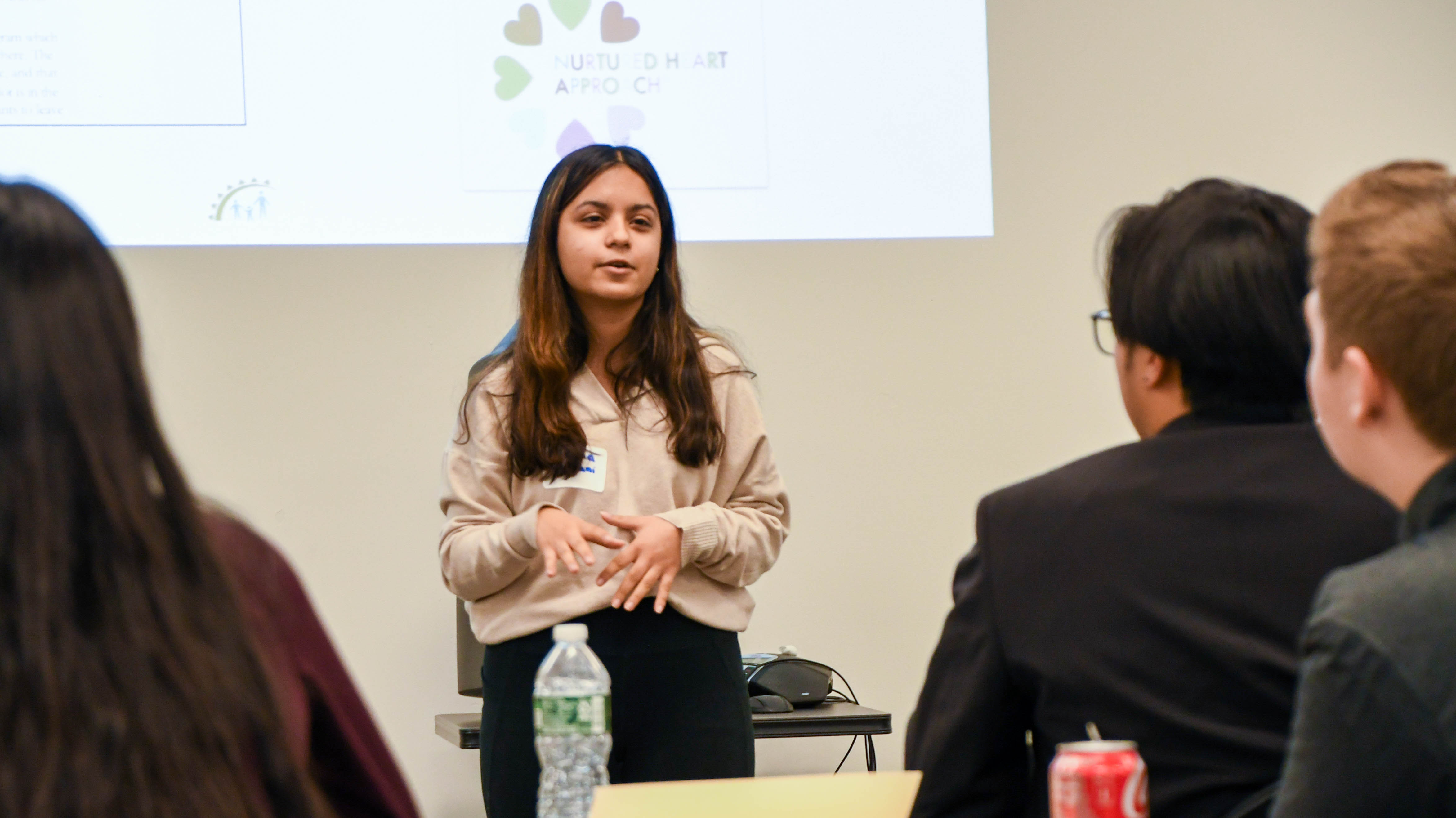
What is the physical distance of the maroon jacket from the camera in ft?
2.73

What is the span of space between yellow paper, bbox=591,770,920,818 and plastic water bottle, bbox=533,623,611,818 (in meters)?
0.33

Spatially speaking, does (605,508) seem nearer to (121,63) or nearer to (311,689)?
(311,689)

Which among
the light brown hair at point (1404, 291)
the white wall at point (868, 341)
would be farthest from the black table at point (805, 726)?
the light brown hair at point (1404, 291)

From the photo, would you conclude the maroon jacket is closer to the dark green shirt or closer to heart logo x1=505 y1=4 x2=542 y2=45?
the dark green shirt

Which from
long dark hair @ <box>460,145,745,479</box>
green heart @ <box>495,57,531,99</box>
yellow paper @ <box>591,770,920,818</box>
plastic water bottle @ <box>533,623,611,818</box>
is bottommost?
plastic water bottle @ <box>533,623,611,818</box>

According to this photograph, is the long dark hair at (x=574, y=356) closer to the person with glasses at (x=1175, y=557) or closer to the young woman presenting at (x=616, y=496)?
the young woman presenting at (x=616, y=496)

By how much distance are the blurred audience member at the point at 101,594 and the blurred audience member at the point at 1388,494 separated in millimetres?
625

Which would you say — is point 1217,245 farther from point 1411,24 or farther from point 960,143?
point 1411,24

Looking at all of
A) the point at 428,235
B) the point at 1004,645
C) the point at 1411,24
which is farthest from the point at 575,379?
the point at 1411,24

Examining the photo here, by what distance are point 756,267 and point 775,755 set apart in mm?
1205

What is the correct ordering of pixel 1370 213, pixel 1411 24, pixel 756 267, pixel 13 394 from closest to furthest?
pixel 13 394
pixel 1370 213
pixel 756 267
pixel 1411 24

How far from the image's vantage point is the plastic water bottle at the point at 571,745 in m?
1.62

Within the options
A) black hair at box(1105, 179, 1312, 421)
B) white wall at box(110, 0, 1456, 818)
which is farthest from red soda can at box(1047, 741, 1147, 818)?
white wall at box(110, 0, 1456, 818)

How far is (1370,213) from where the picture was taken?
934 mm
